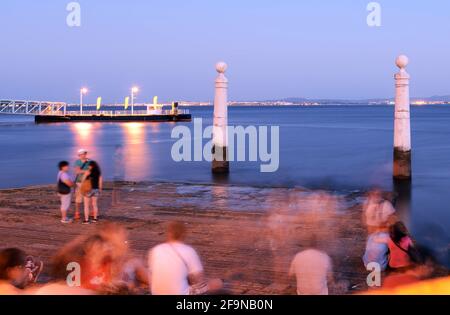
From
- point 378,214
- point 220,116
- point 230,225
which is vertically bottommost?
point 230,225

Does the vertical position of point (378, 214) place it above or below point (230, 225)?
above

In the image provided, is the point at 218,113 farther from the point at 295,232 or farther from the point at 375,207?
the point at 375,207

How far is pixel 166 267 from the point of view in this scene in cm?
689

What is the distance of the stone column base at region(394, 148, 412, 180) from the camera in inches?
904

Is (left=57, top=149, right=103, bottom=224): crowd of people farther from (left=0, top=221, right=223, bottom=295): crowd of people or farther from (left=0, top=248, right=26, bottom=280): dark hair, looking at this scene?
(left=0, top=248, right=26, bottom=280): dark hair

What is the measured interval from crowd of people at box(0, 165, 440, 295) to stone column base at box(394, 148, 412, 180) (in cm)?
1180

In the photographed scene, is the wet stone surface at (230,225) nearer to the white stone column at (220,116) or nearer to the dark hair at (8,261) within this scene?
the dark hair at (8,261)

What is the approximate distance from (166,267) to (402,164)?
1810 centimetres

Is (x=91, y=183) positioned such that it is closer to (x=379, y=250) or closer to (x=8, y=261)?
(x=8, y=261)

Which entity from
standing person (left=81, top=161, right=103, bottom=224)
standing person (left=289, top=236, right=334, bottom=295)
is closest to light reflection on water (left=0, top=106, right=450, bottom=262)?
standing person (left=81, top=161, right=103, bottom=224)

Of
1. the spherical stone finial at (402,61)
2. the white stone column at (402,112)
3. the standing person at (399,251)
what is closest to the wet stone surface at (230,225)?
the standing person at (399,251)

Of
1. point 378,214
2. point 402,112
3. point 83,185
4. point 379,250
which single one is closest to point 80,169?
point 83,185
